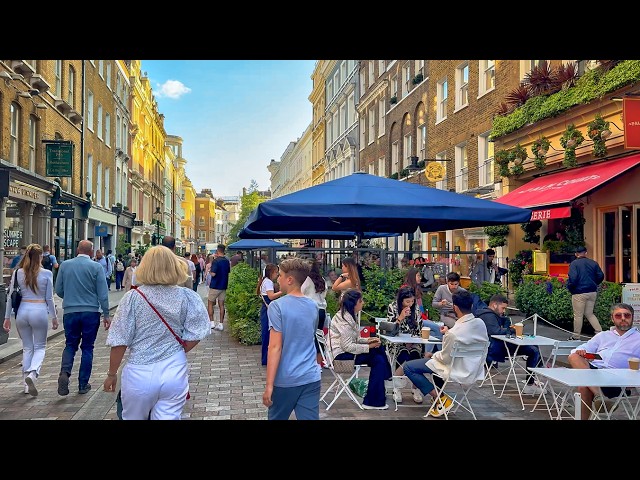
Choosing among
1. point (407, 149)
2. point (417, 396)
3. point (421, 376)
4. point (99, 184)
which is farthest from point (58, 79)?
point (421, 376)

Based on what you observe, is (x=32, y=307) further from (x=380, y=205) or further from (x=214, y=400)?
(x=380, y=205)

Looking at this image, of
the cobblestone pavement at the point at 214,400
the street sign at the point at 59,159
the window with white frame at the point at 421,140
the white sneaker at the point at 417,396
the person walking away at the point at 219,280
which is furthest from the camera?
the window with white frame at the point at 421,140

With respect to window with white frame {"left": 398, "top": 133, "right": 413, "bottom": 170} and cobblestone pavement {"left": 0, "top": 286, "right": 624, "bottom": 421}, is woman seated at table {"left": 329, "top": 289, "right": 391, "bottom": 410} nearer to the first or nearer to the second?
cobblestone pavement {"left": 0, "top": 286, "right": 624, "bottom": 421}

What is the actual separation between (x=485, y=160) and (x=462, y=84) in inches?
144

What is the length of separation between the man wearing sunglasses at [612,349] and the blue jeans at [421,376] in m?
1.39

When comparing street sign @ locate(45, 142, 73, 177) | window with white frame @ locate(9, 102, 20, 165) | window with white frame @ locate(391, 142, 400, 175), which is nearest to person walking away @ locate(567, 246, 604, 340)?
window with white frame @ locate(9, 102, 20, 165)

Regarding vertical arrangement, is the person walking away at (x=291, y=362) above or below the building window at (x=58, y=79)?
below

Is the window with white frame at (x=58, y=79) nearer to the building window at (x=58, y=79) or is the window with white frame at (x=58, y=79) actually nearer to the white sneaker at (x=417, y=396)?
the building window at (x=58, y=79)

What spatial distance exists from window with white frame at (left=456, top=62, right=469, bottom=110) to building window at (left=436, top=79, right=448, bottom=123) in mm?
1345

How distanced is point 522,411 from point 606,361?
1087mm

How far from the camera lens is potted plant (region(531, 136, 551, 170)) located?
1407cm

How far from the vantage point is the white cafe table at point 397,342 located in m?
6.59

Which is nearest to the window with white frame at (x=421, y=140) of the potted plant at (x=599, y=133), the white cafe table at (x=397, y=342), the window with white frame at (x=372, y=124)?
the window with white frame at (x=372, y=124)
